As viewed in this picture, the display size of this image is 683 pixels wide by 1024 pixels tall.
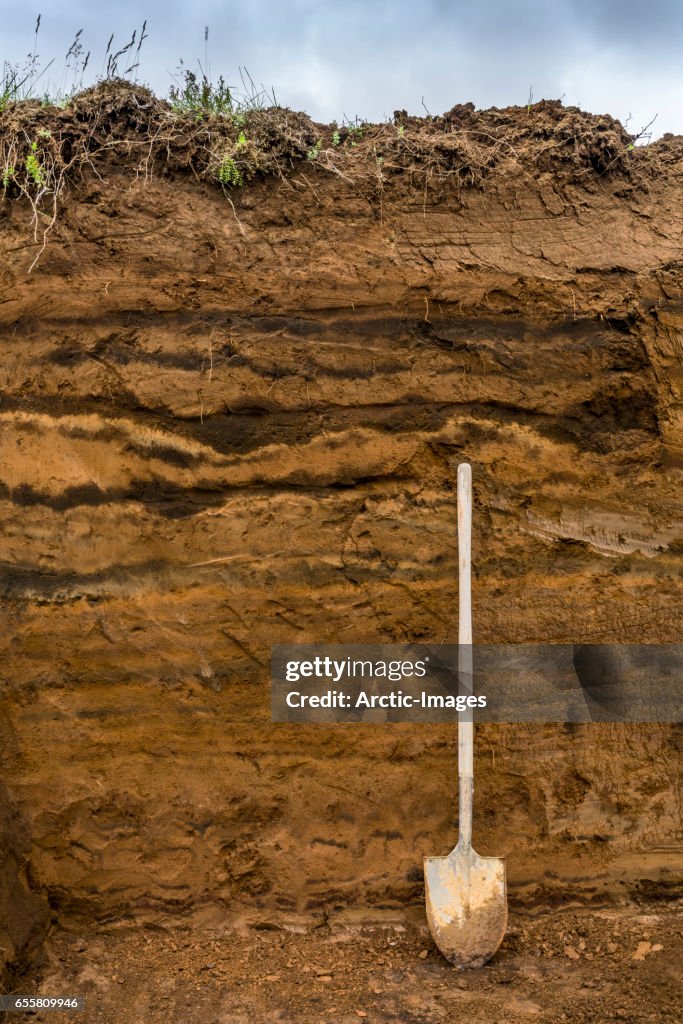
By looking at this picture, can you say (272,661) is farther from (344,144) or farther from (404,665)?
(344,144)

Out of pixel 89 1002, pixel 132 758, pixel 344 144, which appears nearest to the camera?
pixel 89 1002

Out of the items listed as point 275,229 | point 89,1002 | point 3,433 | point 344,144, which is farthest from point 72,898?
point 344,144

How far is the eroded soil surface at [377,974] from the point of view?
8.64ft

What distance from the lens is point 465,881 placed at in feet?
9.57

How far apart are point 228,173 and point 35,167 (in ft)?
2.15

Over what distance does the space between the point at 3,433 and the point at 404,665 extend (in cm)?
160

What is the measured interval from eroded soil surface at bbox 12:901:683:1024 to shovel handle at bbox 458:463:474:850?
421 millimetres

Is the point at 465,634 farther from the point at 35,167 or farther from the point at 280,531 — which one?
the point at 35,167

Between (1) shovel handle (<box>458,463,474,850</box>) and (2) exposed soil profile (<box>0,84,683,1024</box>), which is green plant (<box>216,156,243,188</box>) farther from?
(1) shovel handle (<box>458,463,474,850</box>)

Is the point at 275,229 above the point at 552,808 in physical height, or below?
above

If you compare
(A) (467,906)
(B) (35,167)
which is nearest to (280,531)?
(A) (467,906)

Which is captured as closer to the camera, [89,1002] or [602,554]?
[89,1002]

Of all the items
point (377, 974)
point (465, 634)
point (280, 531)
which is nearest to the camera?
point (377, 974)

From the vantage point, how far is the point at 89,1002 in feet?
9.09
